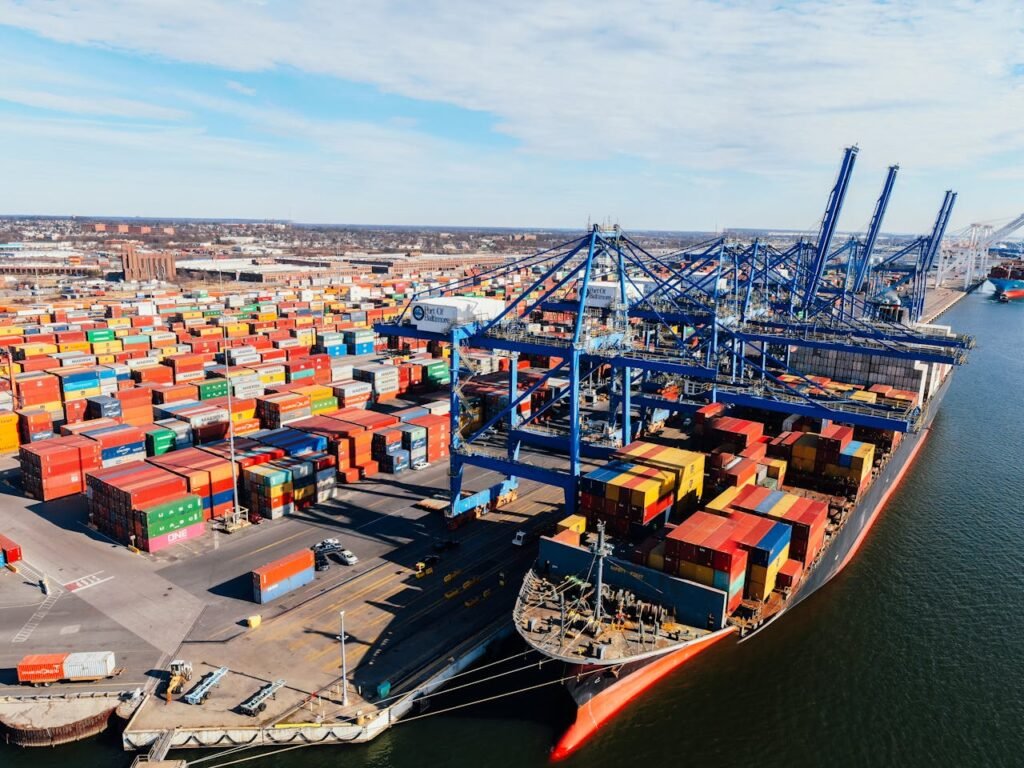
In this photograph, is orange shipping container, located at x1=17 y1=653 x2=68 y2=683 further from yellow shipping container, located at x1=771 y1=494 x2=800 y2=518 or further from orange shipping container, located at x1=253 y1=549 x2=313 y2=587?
yellow shipping container, located at x1=771 y1=494 x2=800 y2=518

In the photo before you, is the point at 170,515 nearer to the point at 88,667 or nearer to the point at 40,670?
the point at 88,667

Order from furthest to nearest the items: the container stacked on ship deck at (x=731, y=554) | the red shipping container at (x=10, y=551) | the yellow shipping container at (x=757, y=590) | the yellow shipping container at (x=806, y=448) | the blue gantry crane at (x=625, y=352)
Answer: the yellow shipping container at (x=806, y=448) → the blue gantry crane at (x=625, y=352) → the red shipping container at (x=10, y=551) → the yellow shipping container at (x=757, y=590) → the container stacked on ship deck at (x=731, y=554)

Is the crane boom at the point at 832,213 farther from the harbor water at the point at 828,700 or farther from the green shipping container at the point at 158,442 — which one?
the green shipping container at the point at 158,442

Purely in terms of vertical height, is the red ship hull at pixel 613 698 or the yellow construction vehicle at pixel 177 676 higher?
the yellow construction vehicle at pixel 177 676

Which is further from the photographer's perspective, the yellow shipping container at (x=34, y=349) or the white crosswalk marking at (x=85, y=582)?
the yellow shipping container at (x=34, y=349)

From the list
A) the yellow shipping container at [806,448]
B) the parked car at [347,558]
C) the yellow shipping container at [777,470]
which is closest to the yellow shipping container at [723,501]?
the yellow shipping container at [777,470]

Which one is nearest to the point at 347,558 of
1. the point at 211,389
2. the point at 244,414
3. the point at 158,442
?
the point at 158,442

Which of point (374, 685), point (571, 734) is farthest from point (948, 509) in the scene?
point (374, 685)
